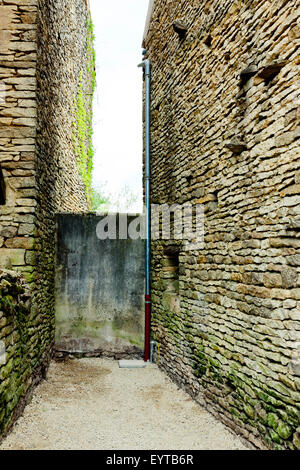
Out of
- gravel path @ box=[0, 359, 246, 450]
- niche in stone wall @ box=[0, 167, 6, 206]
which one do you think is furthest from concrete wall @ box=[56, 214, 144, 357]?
niche in stone wall @ box=[0, 167, 6, 206]

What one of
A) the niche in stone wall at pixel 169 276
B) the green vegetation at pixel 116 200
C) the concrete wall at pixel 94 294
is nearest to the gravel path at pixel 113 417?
the concrete wall at pixel 94 294

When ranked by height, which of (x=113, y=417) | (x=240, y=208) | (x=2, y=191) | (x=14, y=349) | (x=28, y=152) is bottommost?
(x=113, y=417)

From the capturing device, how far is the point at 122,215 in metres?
6.66

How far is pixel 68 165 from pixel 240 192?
485 cm

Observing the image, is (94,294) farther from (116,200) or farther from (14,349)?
(116,200)

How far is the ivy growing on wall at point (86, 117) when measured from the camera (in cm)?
893

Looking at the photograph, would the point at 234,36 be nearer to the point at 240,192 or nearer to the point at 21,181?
the point at 240,192

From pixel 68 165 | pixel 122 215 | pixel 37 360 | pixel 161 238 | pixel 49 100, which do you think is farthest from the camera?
pixel 68 165

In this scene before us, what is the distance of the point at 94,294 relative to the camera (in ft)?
21.1

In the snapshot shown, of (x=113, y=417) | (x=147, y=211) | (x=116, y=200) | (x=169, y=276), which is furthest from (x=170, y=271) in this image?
(x=116, y=200)

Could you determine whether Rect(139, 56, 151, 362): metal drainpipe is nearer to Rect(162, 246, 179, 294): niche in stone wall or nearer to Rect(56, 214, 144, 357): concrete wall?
Rect(56, 214, 144, 357): concrete wall

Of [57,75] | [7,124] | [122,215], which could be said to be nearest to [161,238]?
[122,215]

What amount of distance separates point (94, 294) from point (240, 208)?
3.60 metres

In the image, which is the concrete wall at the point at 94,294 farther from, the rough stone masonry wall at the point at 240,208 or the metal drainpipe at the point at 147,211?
the rough stone masonry wall at the point at 240,208
